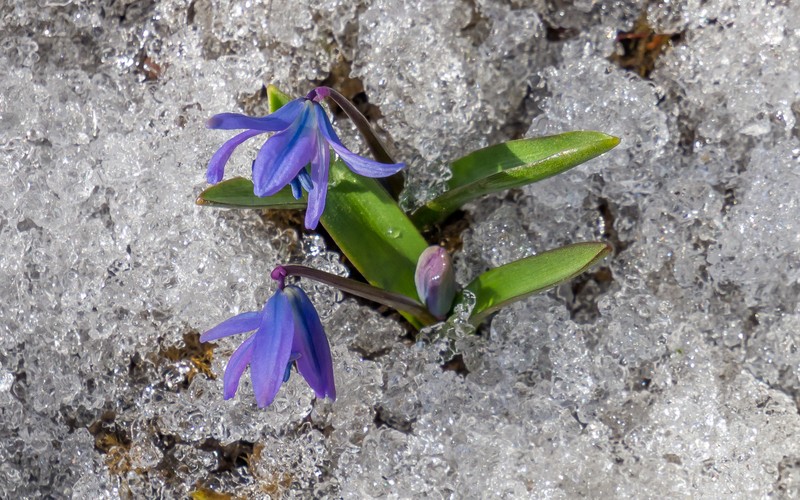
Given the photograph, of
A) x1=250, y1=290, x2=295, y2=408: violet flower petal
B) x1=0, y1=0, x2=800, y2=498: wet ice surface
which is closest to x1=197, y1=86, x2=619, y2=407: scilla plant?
x1=250, y1=290, x2=295, y2=408: violet flower petal

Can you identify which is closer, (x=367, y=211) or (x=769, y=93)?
(x=367, y=211)

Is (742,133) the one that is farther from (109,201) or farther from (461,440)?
(109,201)

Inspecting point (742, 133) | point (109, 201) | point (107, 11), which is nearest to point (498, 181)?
point (742, 133)

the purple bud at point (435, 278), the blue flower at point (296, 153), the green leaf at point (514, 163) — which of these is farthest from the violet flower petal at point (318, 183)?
the green leaf at point (514, 163)

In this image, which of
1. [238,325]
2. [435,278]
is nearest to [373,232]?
[435,278]

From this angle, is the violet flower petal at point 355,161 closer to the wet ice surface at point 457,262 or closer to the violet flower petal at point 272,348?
the violet flower petal at point 272,348

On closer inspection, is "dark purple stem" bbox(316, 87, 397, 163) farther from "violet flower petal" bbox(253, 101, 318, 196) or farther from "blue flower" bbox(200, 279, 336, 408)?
"blue flower" bbox(200, 279, 336, 408)

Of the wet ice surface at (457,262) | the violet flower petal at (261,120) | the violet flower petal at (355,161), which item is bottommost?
the wet ice surface at (457,262)
